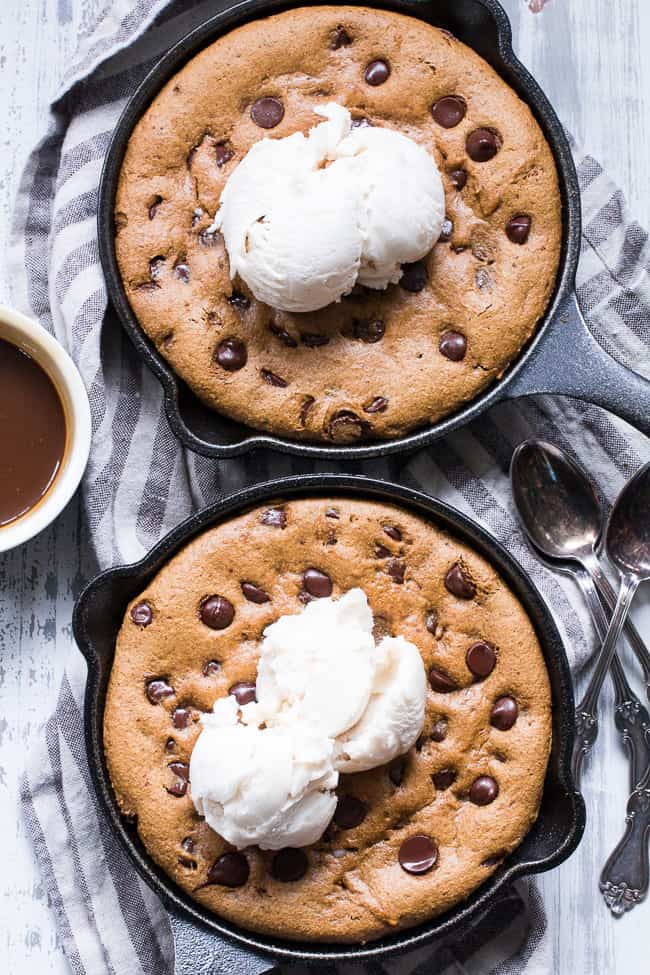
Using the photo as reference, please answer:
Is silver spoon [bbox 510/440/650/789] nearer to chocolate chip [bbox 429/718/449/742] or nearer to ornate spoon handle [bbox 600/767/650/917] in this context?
ornate spoon handle [bbox 600/767/650/917]

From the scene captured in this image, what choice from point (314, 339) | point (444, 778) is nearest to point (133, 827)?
point (444, 778)

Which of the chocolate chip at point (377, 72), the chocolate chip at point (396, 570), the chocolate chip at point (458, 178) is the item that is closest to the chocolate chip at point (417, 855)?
the chocolate chip at point (396, 570)

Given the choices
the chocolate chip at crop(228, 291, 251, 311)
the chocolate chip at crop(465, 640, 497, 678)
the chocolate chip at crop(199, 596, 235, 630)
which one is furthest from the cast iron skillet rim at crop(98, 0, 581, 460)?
the chocolate chip at crop(465, 640, 497, 678)

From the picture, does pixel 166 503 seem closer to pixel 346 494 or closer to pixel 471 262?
pixel 346 494

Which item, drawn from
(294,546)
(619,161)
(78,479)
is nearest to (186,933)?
(294,546)

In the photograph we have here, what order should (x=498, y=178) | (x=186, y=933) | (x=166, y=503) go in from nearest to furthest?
(x=186, y=933) < (x=498, y=178) < (x=166, y=503)
